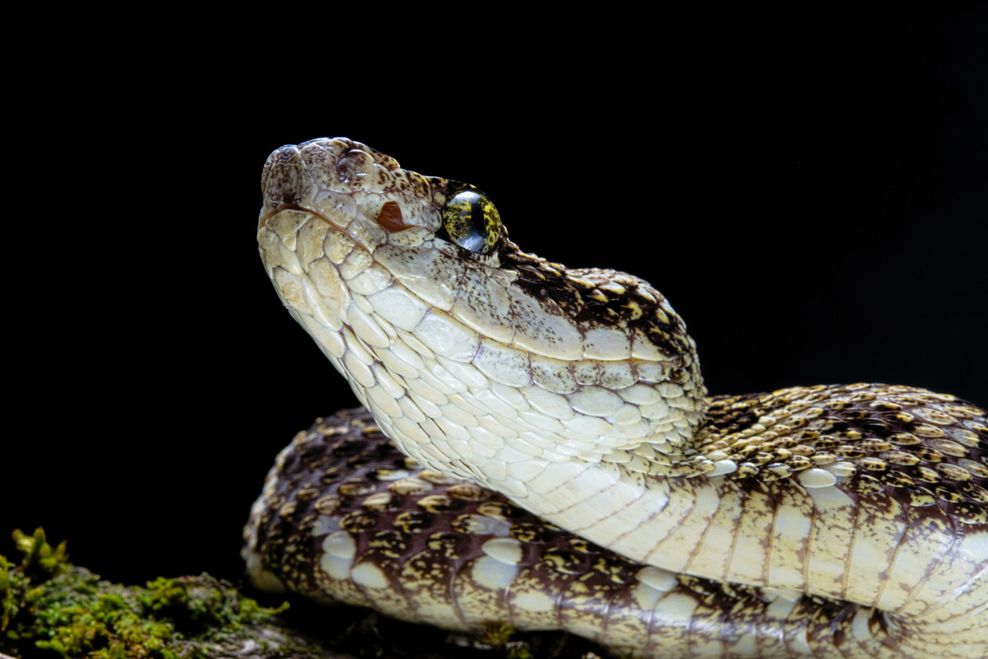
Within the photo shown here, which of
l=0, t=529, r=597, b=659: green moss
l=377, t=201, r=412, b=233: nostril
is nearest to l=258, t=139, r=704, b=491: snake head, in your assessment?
l=377, t=201, r=412, b=233: nostril

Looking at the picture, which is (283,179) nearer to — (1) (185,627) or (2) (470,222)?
(2) (470,222)

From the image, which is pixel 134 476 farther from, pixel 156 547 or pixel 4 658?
pixel 4 658

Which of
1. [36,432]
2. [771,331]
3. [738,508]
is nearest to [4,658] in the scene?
[738,508]

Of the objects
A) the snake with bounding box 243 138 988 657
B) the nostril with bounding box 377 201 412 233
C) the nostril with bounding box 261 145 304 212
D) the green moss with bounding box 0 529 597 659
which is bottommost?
the green moss with bounding box 0 529 597 659

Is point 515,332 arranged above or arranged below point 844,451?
above

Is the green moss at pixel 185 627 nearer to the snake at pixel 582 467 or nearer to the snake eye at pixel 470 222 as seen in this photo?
the snake at pixel 582 467

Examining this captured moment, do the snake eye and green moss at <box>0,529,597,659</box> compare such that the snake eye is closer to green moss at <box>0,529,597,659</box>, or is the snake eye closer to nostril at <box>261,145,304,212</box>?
A: nostril at <box>261,145,304,212</box>

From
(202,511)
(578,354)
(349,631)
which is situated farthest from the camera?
(202,511)
